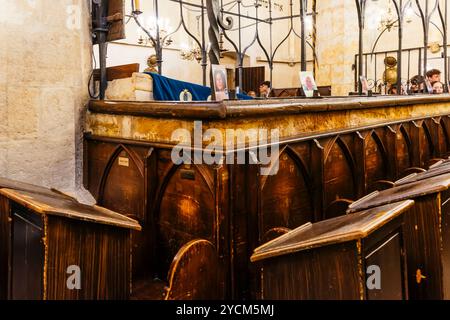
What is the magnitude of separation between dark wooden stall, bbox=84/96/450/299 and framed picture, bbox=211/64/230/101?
26 centimetres

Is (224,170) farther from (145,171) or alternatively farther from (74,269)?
(74,269)

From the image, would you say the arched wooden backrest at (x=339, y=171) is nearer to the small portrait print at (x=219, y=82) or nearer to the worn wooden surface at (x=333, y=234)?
the small portrait print at (x=219, y=82)

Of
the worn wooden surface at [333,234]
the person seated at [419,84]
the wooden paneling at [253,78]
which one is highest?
the wooden paneling at [253,78]

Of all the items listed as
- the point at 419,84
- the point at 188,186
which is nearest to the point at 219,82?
the point at 188,186

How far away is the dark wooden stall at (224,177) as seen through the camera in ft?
6.15

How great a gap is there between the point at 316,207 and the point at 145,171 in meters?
1.05

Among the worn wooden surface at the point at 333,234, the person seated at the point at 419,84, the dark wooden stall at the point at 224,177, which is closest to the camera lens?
the worn wooden surface at the point at 333,234

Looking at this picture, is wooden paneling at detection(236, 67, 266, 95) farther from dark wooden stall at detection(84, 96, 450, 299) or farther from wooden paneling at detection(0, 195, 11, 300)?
wooden paneling at detection(0, 195, 11, 300)

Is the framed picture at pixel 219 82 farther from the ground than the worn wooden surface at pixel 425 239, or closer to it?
farther from the ground

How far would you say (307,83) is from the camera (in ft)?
9.98

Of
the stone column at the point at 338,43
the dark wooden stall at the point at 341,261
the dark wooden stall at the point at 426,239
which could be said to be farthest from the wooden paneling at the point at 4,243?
the stone column at the point at 338,43

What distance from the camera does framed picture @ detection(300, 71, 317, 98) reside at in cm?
300

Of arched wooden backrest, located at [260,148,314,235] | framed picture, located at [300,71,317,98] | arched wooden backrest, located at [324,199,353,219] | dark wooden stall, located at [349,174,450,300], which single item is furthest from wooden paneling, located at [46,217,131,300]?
framed picture, located at [300,71,317,98]
